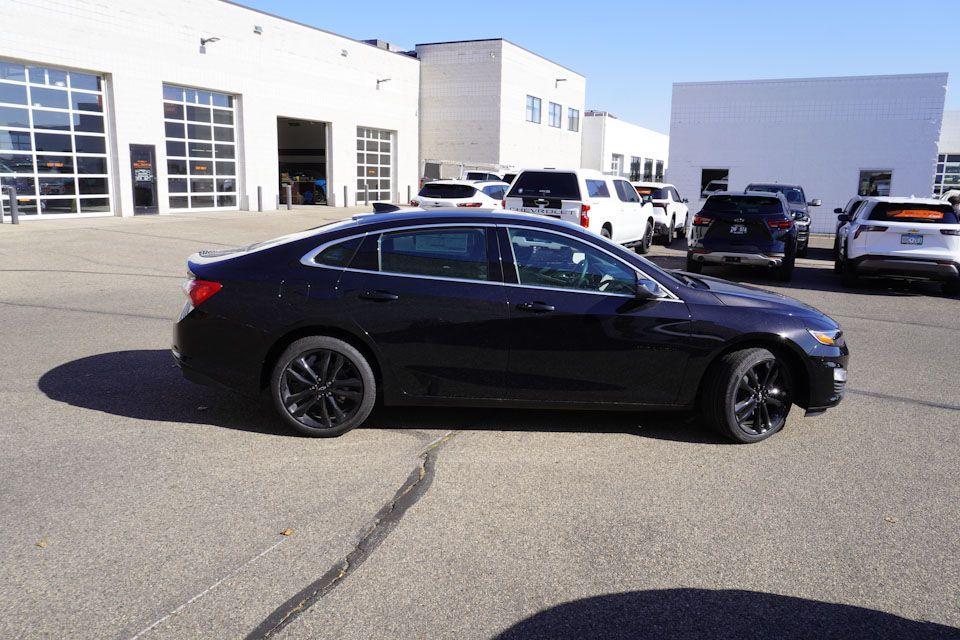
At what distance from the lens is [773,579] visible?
3520 millimetres

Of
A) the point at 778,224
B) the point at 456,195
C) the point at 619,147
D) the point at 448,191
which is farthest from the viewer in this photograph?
the point at 619,147

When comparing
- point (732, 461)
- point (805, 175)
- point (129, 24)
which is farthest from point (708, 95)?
point (732, 461)

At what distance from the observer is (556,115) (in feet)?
152

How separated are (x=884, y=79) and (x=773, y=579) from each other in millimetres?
30582

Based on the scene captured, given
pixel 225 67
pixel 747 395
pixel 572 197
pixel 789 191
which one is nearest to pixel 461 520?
pixel 747 395

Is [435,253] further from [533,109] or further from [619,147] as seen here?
[619,147]

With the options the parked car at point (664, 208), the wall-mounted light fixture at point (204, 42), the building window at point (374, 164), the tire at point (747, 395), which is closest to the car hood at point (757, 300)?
the tire at point (747, 395)

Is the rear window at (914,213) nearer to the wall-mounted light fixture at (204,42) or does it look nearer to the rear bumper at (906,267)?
the rear bumper at (906,267)

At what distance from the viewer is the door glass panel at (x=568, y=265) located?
529 cm

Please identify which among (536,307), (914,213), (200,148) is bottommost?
(536,307)

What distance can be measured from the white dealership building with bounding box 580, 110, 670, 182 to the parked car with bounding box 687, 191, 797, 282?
39608 mm

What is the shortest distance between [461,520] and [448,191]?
49.8 feet

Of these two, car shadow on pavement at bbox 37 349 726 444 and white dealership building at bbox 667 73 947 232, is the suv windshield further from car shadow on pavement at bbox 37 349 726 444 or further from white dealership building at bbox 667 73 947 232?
car shadow on pavement at bbox 37 349 726 444

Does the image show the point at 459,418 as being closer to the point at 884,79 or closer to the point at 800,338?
the point at 800,338
